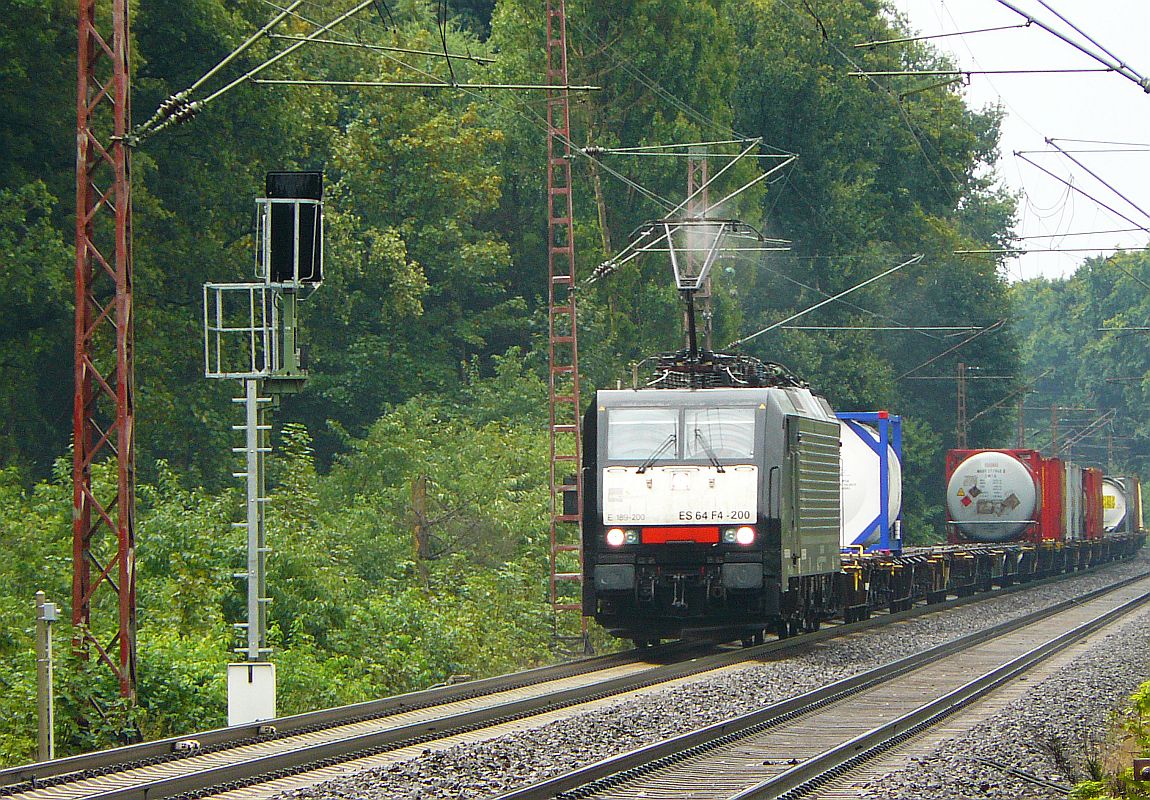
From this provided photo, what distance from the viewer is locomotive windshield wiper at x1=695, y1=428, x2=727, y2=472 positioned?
21156 mm

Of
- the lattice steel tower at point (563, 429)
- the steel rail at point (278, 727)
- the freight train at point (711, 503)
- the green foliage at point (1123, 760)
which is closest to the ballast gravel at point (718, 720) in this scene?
the green foliage at point (1123, 760)

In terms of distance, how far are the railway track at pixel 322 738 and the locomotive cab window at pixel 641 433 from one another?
258 centimetres

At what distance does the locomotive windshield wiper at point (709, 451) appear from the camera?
2116cm

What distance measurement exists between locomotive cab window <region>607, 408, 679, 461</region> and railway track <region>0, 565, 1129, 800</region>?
8.47 feet

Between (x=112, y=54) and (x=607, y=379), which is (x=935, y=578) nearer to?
(x=607, y=379)

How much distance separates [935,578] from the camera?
1427 inches

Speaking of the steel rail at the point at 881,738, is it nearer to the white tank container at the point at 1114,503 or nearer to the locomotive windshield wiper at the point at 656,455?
the locomotive windshield wiper at the point at 656,455

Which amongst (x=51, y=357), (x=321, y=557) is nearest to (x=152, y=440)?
(x=51, y=357)

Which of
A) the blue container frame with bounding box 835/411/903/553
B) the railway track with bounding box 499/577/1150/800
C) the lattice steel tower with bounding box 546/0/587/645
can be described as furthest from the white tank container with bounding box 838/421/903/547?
the railway track with bounding box 499/577/1150/800

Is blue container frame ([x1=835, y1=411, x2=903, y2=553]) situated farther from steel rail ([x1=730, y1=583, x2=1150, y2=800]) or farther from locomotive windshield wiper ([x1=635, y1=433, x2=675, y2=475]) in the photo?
locomotive windshield wiper ([x1=635, y1=433, x2=675, y2=475])

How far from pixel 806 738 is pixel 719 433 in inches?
287

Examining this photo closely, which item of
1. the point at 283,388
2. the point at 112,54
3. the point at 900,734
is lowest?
the point at 900,734

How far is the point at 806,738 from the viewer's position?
570 inches

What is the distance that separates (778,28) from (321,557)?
4481 cm
